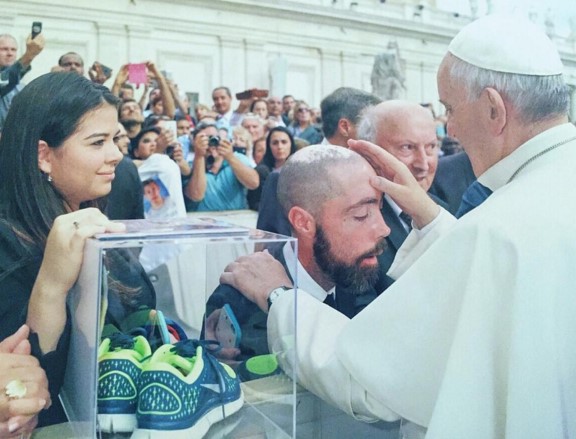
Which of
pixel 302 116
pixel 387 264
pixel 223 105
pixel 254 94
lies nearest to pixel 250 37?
pixel 302 116

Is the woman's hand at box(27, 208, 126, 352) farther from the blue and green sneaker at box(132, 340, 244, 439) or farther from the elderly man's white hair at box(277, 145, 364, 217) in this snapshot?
the elderly man's white hair at box(277, 145, 364, 217)

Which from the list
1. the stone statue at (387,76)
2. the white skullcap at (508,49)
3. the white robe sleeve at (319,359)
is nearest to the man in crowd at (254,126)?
the white skullcap at (508,49)

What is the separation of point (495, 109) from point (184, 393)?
1119mm

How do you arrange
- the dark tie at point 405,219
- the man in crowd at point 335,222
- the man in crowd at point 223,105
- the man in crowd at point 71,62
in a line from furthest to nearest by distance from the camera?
the man in crowd at point 223,105 → the man in crowd at point 71,62 → the dark tie at point 405,219 → the man in crowd at point 335,222

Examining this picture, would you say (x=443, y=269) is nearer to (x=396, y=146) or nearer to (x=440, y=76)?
(x=440, y=76)

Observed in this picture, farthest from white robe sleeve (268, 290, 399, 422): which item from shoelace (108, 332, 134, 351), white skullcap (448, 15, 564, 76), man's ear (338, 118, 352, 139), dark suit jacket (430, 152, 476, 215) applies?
dark suit jacket (430, 152, 476, 215)

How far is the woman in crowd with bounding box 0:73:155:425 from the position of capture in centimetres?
141

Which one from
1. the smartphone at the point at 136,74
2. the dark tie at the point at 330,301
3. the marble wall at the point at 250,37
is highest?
the marble wall at the point at 250,37

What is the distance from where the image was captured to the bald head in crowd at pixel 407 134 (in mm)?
2908

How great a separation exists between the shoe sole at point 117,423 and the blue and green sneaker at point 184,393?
0.05ft

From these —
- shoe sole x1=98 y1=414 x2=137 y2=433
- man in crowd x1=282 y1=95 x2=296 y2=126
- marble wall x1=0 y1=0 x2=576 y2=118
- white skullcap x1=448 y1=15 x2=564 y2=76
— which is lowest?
shoe sole x1=98 y1=414 x2=137 y2=433

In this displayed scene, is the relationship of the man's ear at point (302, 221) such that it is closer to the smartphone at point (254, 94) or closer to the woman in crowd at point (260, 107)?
the woman in crowd at point (260, 107)

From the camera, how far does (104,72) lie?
8.30m

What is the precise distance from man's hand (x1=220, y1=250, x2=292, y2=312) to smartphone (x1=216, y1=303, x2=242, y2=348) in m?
0.06
